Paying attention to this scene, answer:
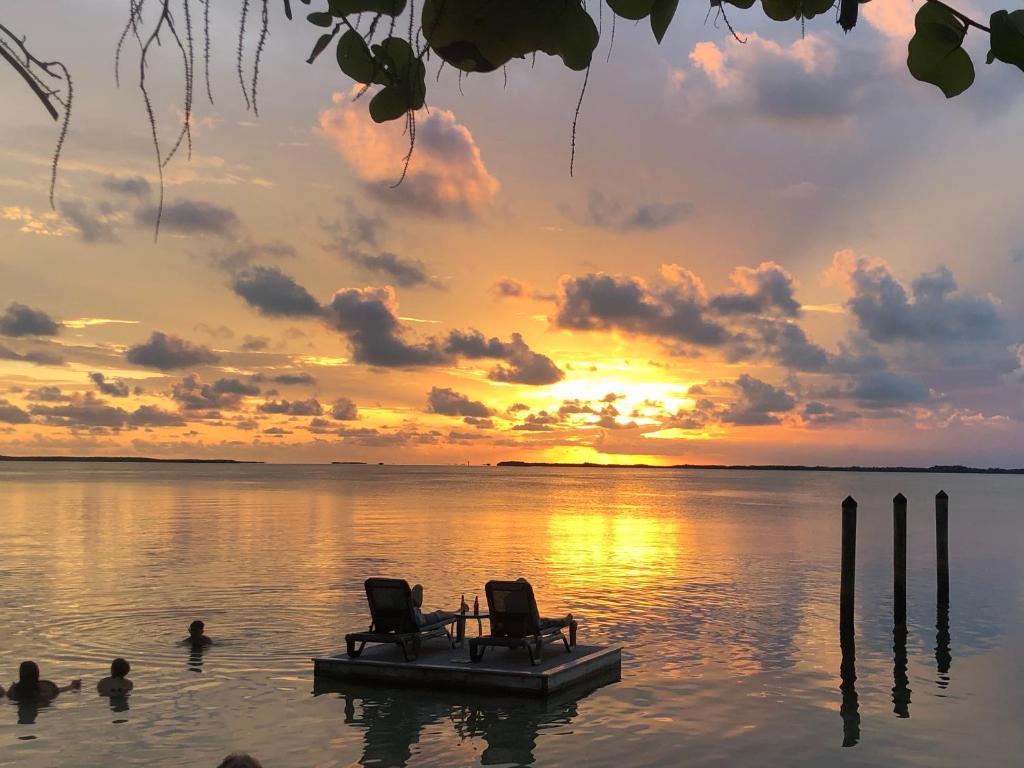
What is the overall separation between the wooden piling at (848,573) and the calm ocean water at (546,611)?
933 mm

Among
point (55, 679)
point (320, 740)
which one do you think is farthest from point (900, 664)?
point (55, 679)

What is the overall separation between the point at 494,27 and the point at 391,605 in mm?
19686

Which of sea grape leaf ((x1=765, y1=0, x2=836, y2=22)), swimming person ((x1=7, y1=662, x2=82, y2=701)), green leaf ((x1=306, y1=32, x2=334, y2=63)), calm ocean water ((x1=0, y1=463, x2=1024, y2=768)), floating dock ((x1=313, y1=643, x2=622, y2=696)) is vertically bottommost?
calm ocean water ((x1=0, y1=463, x2=1024, y2=768))

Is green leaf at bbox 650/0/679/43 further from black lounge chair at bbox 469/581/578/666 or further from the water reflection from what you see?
black lounge chair at bbox 469/581/578/666

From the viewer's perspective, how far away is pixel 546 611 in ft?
109

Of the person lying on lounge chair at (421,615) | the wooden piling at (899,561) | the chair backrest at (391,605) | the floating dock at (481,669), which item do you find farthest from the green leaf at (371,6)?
the wooden piling at (899,561)

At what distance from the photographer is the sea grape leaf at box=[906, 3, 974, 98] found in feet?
5.88

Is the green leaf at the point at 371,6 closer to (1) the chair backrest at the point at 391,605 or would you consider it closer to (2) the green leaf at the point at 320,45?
(2) the green leaf at the point at 320,45

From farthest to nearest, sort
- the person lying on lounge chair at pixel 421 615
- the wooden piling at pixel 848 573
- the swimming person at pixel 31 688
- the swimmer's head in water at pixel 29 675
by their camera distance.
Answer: the wooden piling at pixel 848 573 < the person lying on lounge chair at pixel 421 615 < the swimmer's head in water at pixel 29 675 < the swimming person at pixel 31 688

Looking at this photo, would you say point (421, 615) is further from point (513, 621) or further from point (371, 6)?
point (371, 6)

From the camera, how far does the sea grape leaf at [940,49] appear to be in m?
1.79

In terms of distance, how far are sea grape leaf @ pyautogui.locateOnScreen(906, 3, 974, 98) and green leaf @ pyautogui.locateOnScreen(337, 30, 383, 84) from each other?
1.00m

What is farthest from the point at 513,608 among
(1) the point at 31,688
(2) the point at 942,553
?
→ (2) the point at 942,553

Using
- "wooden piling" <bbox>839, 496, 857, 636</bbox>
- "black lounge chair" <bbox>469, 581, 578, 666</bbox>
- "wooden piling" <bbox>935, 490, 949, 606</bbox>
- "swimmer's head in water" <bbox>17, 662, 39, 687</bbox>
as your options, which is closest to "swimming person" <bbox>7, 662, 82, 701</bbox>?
"swimmer's head in water" <bbox>17, 662, 39, 687</bbox>
